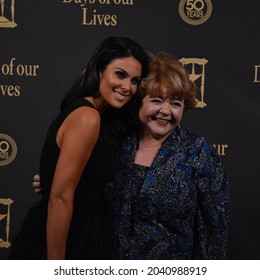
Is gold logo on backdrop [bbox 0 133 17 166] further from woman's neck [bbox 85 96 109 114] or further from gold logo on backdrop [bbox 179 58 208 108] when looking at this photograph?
woman's neck [bbox 85 96 109 114]

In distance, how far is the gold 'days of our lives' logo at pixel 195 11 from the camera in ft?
8.11

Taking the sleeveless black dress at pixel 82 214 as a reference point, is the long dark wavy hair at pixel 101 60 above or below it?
above

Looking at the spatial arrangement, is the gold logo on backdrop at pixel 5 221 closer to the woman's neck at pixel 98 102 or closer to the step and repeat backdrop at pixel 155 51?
the step and repeat backdrop at pixel 155 51

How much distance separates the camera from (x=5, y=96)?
251cm

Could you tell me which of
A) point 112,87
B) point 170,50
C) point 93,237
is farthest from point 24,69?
point 93,237

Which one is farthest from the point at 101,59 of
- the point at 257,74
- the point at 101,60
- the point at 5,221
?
the point at 5,221

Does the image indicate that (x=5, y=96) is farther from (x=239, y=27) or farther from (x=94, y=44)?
(x=239, y=27)

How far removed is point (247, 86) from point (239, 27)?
0.27 metres

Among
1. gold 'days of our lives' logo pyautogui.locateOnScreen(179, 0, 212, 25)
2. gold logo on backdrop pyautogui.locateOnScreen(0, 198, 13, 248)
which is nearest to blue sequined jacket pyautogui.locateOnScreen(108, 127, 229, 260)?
gold 'days of our lives' logo pyautogui.locateOnScreen(179, 0, 212, 25)

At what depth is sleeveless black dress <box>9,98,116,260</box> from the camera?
1.52m

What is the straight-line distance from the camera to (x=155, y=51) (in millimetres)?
2498

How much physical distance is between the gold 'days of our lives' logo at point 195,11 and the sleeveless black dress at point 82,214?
1107mm

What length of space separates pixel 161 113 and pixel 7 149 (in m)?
1.09

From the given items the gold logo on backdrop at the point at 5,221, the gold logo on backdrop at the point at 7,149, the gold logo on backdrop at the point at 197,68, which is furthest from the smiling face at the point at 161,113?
the gold logo on backdrop at the point at 5,221
